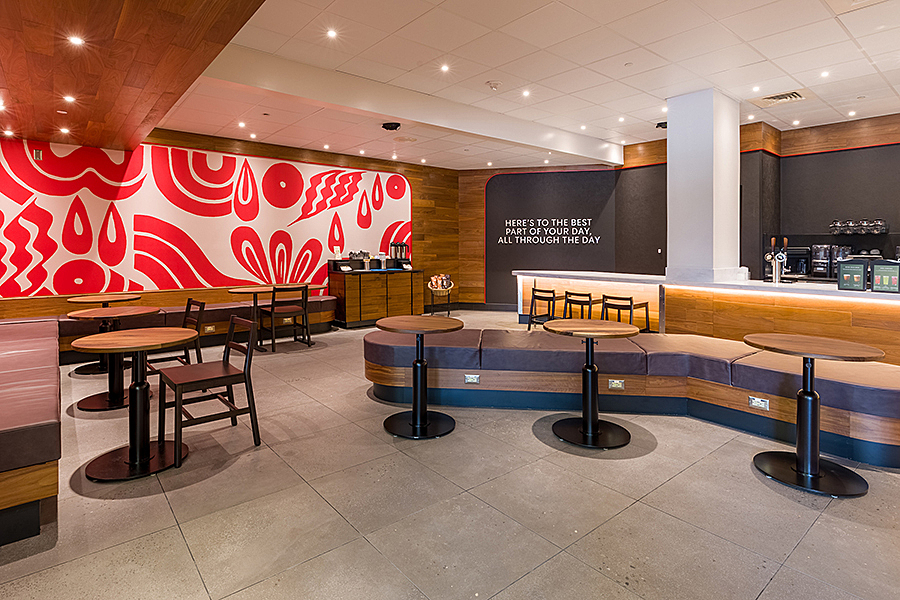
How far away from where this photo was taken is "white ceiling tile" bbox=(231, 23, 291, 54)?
452 cm

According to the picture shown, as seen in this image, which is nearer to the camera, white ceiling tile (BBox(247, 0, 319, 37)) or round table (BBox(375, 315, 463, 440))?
round table (BBox(375, 315, 463, 440))

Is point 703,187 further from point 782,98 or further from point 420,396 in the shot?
point 420,396

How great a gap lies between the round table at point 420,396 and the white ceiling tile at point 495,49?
2914 mm

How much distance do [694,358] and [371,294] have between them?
633 cm

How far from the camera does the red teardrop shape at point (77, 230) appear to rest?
22.4 feet

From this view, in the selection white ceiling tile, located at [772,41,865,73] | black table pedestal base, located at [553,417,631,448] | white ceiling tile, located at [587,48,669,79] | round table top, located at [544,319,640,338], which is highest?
white ceiling tile, located at [587,48,669,79]

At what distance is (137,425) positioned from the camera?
3.16m

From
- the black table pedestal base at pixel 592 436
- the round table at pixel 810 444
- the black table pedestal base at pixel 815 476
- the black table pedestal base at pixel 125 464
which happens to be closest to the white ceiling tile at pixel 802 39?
the round table at pixel 810 444

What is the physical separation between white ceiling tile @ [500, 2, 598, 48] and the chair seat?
390 centimetres

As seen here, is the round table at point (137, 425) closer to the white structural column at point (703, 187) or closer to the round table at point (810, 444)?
the round table at point (810, 444)

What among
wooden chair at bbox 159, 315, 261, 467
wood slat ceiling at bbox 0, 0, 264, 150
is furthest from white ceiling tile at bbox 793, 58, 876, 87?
wooden chair at bbox 159, 315, 261, 467

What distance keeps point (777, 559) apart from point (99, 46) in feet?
17.0

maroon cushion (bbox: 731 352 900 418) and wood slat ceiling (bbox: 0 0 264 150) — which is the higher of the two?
wood slat ceiling (bbox: 0 0 264 150)

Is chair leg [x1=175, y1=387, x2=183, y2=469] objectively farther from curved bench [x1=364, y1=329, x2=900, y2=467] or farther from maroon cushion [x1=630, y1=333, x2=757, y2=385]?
maroon cushion [x1=630, y1=333, x2=757, y2=385]
